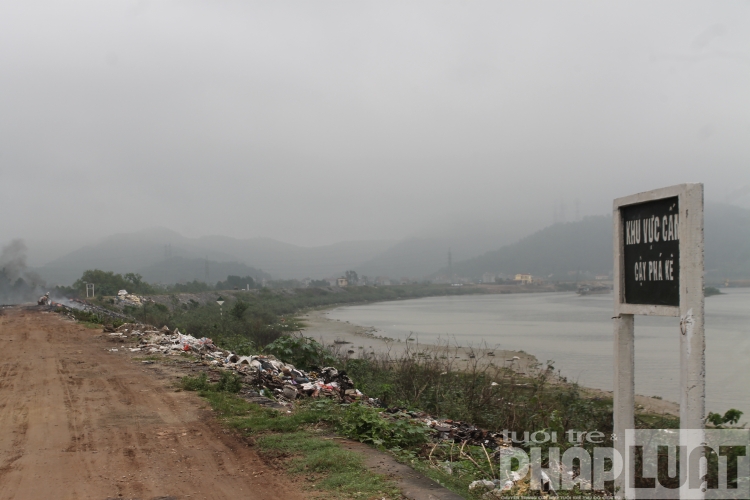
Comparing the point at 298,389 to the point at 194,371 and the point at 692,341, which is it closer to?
the point at 194,371

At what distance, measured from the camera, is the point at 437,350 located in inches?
808

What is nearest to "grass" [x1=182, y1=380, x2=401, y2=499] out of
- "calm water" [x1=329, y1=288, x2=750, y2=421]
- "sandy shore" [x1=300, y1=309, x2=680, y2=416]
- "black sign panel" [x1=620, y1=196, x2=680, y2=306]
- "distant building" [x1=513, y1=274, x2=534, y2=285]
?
"black sign panel" [x1=620, y1=196, x2=680, y2=306]

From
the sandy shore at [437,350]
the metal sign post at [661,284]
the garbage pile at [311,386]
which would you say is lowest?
the sandy shore at [437,350]

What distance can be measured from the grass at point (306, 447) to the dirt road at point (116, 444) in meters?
0.20

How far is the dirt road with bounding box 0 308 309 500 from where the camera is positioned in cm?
448

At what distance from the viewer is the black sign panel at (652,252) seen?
2641mm

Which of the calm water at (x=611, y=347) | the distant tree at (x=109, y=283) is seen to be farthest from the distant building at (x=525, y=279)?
the distant tree at (x=109, y=283)

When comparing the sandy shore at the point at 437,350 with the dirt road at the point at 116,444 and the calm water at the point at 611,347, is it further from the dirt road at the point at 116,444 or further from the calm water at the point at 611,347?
the dirt road at the point at 116,444

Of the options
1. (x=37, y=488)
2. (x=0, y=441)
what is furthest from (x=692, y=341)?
(x=0, y=441)

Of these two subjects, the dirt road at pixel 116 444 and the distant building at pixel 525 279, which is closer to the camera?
the dirt road at pixel 116 444

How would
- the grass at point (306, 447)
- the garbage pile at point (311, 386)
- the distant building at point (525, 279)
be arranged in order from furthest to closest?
the distant building at point (525, 279) → the garbage pile at point (311, 386) → the grass at point (306, 447)

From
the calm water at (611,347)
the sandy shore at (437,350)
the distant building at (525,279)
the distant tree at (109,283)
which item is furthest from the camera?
the distant building at (525,279)

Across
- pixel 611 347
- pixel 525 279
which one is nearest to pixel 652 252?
pixel 611 347

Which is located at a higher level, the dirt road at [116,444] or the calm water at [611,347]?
the dirt road at [116,444]
